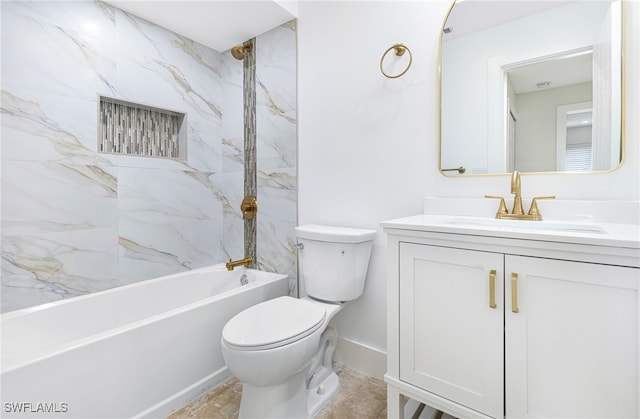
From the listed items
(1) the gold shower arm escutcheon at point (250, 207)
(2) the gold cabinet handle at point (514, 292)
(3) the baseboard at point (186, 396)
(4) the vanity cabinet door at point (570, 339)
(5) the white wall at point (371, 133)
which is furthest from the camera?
(1) the gold shower arm escutcheon at point (250, 207)

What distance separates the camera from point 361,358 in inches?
69.1

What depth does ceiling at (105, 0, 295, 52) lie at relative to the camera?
187 cm

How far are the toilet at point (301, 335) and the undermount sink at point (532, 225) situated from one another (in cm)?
53

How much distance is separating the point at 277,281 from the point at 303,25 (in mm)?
1678

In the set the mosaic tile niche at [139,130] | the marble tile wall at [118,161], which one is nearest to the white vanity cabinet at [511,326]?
the marble tile wall at [118,161]

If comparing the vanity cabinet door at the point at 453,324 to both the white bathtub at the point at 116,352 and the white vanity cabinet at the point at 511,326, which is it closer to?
the white vanity cabinet at the point at 511,326

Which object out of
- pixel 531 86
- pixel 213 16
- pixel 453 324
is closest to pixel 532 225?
A: pixel 453 324

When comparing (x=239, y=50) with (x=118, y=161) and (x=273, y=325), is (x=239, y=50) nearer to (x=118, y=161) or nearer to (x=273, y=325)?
(x=118, y=161)

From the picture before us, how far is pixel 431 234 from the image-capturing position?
1.08m

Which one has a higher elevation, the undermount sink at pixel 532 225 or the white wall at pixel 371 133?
the white wall at pixel 371 133

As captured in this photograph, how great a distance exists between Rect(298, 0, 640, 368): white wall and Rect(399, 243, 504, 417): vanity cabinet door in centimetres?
49

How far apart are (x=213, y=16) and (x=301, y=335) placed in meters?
2.02

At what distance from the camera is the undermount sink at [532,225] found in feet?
3.31

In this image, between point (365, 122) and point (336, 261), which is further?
point (365, 122)
